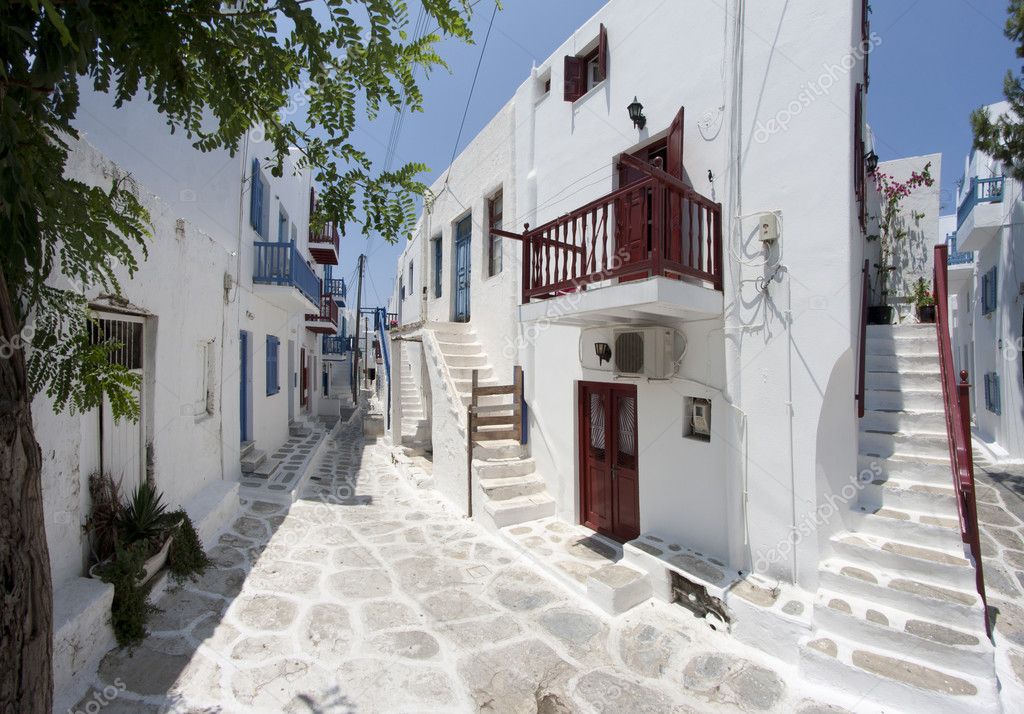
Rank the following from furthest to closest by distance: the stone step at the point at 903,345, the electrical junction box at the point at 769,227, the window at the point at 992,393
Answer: the window at the point at 992,393 → the stone step at the point at 903,345 → the electrical junction box at the point at 769,227

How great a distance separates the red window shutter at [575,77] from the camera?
707 centimetres

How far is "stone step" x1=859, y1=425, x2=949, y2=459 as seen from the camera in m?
4.77

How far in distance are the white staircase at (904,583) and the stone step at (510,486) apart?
403cm

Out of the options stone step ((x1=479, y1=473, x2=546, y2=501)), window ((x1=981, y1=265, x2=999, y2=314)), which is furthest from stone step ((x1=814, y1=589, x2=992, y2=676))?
window ((x1=981, y1=265, x2=999, y2=314))

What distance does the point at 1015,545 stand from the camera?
5363 mm

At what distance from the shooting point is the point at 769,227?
4.45m

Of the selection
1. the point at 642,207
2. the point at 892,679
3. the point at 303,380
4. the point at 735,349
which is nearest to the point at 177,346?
the point at 642,207

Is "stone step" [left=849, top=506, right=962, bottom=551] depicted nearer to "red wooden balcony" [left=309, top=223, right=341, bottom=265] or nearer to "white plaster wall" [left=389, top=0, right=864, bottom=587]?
"white plaster wall" [left=389, top=0, right=864, bottom=587]

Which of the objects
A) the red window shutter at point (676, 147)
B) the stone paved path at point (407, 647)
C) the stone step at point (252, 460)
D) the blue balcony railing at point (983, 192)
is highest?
the blue balcony railing at point (983, 192)

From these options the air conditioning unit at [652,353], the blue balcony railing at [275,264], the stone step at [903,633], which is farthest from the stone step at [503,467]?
the blue balcony railing at [275,264]

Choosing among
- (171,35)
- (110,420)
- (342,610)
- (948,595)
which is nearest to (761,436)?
(948,595)

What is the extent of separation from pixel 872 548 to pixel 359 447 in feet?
39.2

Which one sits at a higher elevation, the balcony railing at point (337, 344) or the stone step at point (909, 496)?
the balcony railing at point (337, 344)

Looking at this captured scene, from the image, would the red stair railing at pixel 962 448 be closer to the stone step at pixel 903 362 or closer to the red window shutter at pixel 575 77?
the stone step at pixel 903 362
